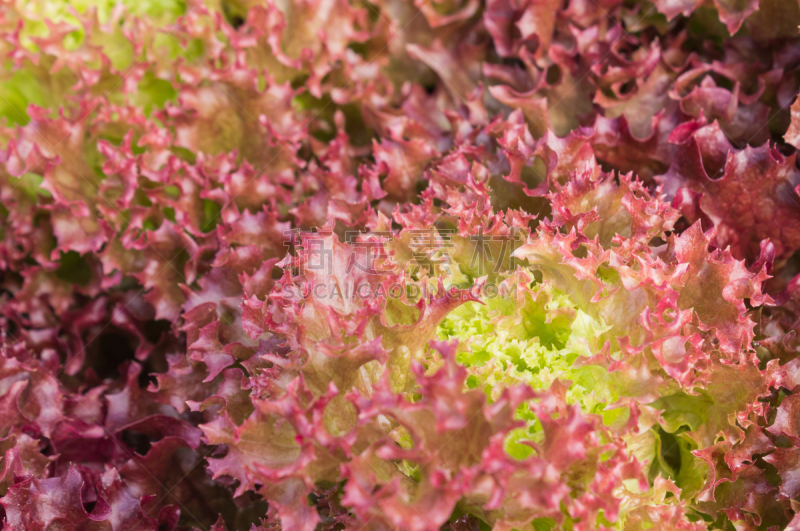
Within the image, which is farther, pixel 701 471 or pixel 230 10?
pixel 230 10

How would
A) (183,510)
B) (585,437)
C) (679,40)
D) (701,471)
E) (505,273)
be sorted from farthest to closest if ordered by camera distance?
(679,40) < (183,510) < (505,273) < (701,471) < (585,437)

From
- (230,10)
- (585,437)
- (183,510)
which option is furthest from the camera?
(230,10)

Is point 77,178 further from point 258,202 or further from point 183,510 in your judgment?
point 183,510

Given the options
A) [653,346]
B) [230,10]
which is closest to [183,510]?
[653,346]

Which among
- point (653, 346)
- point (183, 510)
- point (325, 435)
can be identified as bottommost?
point (183, 510)

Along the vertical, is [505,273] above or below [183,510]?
above

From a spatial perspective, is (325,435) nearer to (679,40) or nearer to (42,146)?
(42,146)
